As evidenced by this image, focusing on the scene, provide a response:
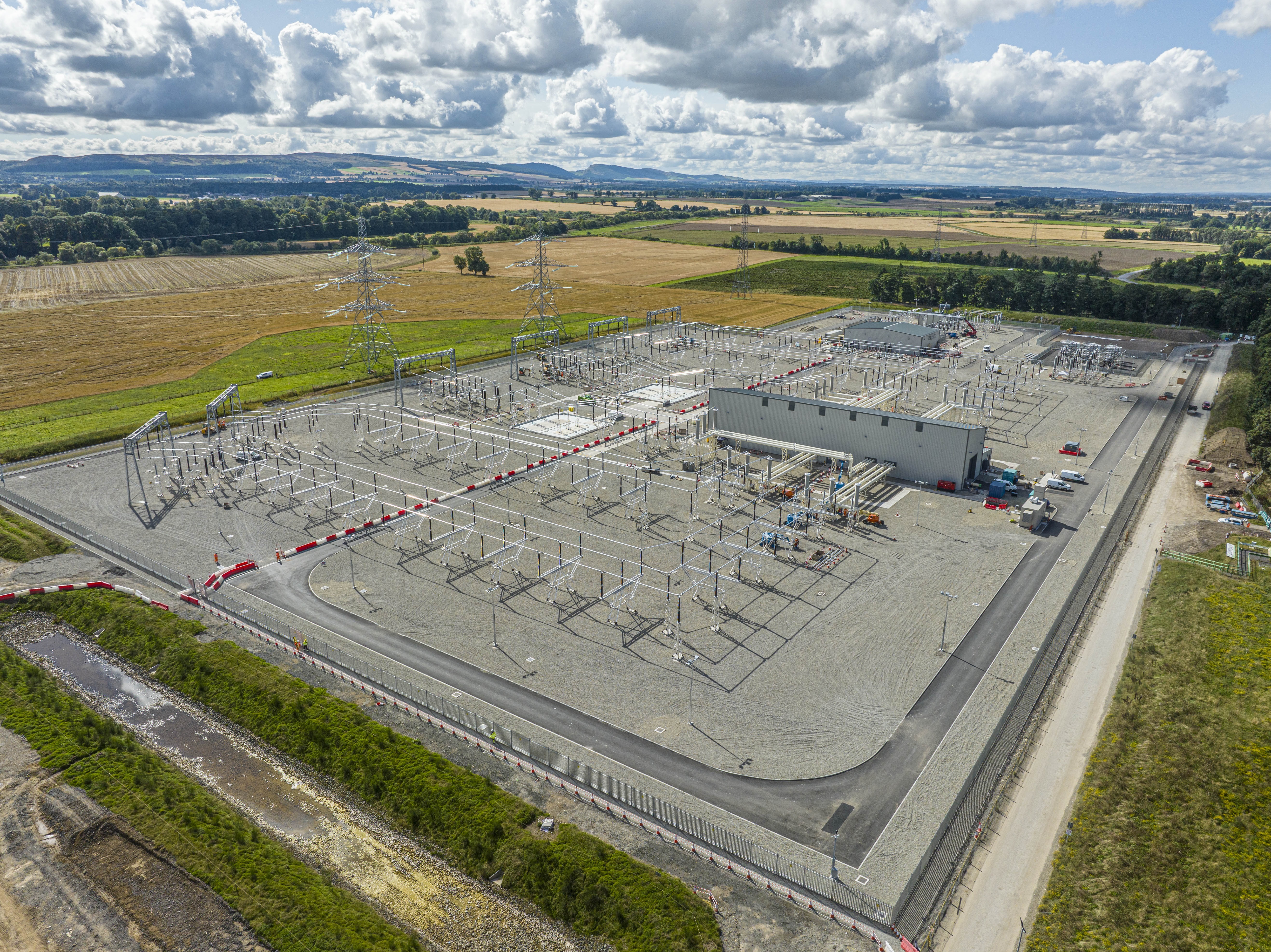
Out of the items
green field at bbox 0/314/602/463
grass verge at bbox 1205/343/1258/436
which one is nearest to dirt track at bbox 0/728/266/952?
green field at bbox 0/314/602/463

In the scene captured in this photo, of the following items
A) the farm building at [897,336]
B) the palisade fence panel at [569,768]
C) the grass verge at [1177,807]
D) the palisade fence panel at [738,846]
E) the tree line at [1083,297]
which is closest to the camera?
the grass verge at [1177,807]

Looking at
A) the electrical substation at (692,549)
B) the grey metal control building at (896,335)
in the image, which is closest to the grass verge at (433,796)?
the electrical substation at (692,549)

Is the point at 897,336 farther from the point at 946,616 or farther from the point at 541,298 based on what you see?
the point at 946,616

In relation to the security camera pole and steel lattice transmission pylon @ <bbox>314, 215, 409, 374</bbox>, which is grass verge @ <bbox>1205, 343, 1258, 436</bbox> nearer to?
the security camera pole

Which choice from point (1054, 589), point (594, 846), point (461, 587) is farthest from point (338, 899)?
point (1054, 589)

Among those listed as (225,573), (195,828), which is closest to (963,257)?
(225,573)

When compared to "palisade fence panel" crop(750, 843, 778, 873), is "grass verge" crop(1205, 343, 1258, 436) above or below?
above

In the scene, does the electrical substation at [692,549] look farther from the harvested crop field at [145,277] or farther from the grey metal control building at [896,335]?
the harvested crop field at [145,277]
